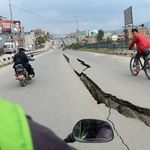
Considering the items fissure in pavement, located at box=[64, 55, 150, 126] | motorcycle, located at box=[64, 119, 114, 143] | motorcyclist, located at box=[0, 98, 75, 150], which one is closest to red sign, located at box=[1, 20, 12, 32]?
fissure in pavement, located at box=[64, 55, 150, 126]

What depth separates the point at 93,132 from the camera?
1068 millimetres

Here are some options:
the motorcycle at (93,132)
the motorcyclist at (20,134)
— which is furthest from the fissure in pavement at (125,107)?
the motorcyclist at (20,134)

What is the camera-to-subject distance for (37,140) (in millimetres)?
633

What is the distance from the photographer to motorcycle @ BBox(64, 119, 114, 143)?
1.04 metres

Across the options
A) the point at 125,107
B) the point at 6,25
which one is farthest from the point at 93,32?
the point at 125,107

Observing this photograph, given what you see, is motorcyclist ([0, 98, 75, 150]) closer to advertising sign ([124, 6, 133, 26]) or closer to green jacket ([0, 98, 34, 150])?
green jacket ([0, 98, 34, 150])

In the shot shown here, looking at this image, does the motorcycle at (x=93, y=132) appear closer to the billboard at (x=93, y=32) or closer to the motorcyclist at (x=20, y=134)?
the motorcyclist at (x=20, y=134)

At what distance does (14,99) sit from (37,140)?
4.50m

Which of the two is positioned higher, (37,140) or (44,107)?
(37,140)

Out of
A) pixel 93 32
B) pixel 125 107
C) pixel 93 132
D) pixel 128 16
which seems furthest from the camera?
pixel 93 32

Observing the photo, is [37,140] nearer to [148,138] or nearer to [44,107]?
[148,138]

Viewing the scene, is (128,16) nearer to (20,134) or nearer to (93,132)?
(93,132)

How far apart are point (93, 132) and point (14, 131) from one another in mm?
570

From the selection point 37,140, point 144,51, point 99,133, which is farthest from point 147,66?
point 37,140
